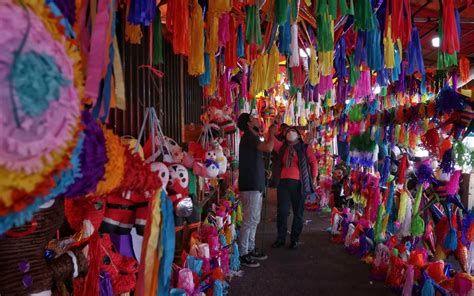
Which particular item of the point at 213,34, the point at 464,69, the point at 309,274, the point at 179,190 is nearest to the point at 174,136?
the point at 213,34

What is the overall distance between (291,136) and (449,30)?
2230mm

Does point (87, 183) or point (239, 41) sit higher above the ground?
point (239, 41)

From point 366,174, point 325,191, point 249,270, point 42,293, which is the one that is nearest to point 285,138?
point 366,174

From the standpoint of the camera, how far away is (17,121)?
494 mm

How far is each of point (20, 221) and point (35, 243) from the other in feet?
1.05

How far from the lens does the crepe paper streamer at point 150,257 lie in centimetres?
88

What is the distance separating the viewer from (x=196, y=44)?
1.72 metres

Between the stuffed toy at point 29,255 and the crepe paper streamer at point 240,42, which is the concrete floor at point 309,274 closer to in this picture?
the crepe paper streamer at point 240,42

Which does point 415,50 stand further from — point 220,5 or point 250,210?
point 250,210

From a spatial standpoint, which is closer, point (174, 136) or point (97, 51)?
point (97, 51)

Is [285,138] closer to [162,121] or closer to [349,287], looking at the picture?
[349,287]

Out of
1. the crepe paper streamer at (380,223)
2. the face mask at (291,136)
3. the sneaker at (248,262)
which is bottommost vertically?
the sneaker at (248,262)

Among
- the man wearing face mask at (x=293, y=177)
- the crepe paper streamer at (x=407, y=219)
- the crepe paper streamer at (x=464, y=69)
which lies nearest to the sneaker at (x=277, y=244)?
the man wearing face mask at (x=293, y=177)

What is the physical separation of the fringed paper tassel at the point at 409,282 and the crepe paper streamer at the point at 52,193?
2.69m
